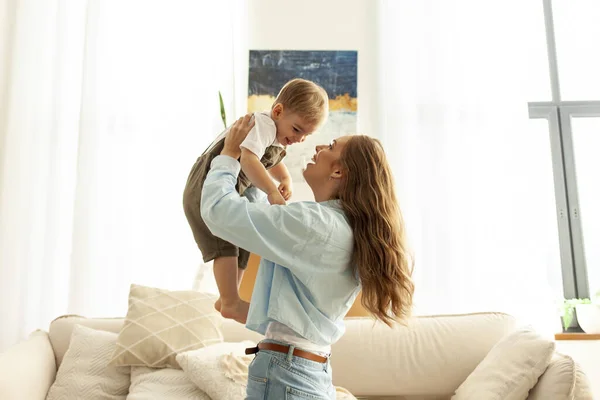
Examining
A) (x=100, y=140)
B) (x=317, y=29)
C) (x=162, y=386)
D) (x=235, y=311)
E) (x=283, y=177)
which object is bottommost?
(x=162, y=386)

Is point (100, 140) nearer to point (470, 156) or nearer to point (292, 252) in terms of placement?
point (470, 156)

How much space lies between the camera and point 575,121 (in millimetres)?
3832

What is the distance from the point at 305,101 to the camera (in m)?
1.54

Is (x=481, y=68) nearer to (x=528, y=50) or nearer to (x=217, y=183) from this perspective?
(x=528, y=50)

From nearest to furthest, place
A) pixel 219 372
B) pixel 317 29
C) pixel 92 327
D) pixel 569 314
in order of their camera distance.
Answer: pixel 219 372, pixel 92 327, pixel 569 314, pixel 317 29

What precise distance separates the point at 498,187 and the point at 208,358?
6.71 feet

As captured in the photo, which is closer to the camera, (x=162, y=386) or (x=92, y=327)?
(x=162, y=386)

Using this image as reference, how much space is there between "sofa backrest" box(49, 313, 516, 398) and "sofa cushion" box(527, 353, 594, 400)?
1.70 ft

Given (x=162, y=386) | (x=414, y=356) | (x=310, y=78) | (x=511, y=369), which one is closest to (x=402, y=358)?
(x=414, y=356)

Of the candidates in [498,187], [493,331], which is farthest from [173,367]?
[498,187]

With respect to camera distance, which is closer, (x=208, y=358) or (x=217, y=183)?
(x=217, y=183)

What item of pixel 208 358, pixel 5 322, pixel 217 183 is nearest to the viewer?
pixel 217 183

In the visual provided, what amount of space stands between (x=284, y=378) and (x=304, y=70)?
8.94 ft

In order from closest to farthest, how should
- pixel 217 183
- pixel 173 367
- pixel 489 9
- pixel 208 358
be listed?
pixel 217 183 < pixel 208 358 < pixel 173 367 < pixel 489 9
